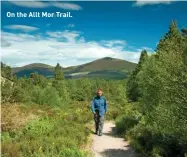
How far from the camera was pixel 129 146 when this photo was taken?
575 inches

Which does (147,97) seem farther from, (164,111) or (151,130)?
(164,111)

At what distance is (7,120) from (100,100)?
4.27 m

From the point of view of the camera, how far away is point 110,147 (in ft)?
47.5

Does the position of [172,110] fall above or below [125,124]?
above

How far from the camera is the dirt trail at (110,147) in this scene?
13.3 meters

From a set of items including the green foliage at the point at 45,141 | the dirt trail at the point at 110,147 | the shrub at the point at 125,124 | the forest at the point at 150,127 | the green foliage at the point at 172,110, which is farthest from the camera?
the shrub at the point at 125,124

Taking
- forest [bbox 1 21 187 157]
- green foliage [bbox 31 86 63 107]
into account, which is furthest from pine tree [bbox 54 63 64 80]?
forest [bbox 1 21 187 157]

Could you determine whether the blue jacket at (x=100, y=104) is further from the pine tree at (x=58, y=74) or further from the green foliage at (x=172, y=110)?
the pine tree at (x=58, y=74)

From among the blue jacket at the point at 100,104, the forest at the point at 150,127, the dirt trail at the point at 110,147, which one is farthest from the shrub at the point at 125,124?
the blue jacket at the point at 100,104

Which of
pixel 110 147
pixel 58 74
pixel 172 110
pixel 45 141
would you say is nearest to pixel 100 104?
pixel 110 147

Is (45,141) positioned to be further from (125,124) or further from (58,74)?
(58,74)

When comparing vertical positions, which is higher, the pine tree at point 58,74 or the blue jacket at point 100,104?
the pine tree at point 58,74

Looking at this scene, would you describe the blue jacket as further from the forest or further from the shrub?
the shrub

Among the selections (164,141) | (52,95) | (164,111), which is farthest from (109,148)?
(52,95)
